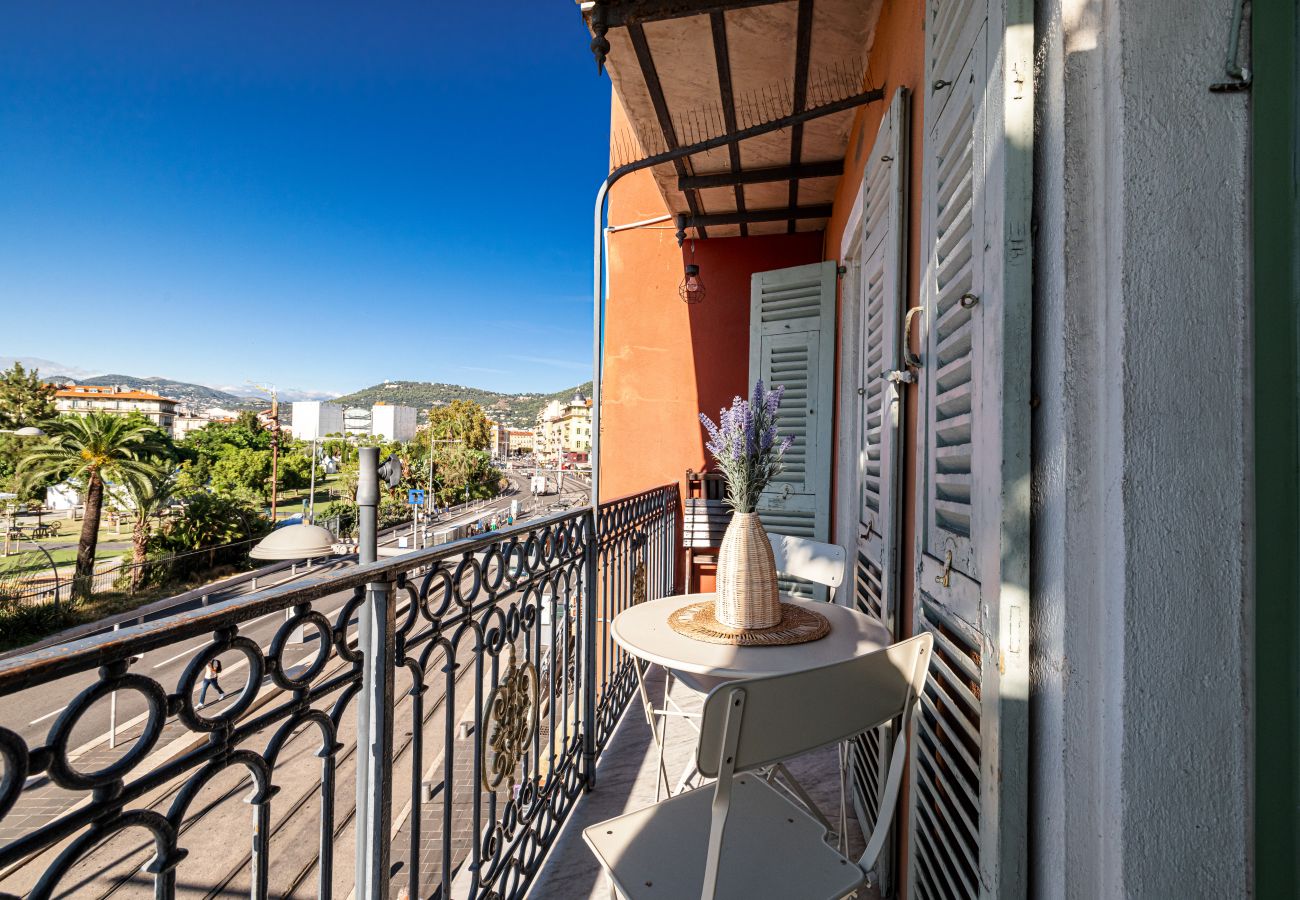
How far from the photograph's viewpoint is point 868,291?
273 centimetres

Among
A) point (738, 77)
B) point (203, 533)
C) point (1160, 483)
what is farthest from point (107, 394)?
point (1160, 483)

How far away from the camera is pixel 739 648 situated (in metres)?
1.66

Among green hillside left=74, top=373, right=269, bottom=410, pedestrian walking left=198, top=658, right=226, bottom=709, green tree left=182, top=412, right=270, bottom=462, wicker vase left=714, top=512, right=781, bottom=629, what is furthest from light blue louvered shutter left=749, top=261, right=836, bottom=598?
green hillside left=74, top=373, right=269, bottom=410

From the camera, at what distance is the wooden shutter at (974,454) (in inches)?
36.9

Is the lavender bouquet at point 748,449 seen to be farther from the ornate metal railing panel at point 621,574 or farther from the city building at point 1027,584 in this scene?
the ornate metal railing panel at point 621,574

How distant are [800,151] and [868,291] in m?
1.47

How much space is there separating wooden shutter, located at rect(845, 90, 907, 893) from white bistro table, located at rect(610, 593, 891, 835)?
16cm

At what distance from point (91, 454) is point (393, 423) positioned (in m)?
22.3

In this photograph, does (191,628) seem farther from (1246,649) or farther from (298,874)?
(298,874)

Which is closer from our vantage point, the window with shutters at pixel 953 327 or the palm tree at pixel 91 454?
the window with shutters at pixel 953 327

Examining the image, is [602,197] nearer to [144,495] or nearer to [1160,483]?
[1160,483]

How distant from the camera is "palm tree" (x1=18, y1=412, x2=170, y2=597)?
68.8 feet

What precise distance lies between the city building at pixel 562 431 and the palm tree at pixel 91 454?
50096 millimetres

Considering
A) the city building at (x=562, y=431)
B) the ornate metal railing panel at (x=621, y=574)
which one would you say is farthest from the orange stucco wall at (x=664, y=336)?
the city building at (x=562, y=431)
